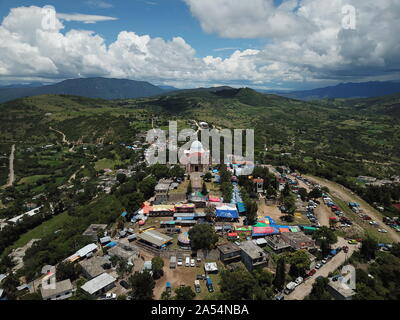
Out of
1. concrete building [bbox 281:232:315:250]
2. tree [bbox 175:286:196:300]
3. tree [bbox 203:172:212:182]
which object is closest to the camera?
tree [bbox 175:286:196:300]

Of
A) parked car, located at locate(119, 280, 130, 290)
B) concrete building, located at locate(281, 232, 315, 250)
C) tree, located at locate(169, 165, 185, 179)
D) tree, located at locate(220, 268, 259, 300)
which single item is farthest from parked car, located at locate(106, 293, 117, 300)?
tree, located at locate(169, 165, 185, 179)

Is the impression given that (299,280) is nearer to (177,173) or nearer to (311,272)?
(311,272)

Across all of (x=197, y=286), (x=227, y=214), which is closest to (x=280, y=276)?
(x=197, y=286)

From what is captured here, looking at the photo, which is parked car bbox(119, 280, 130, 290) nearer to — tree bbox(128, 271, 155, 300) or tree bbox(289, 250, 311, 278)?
tree bbox(128, 271, 155, 300)

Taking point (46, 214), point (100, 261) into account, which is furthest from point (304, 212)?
point (46, 214)

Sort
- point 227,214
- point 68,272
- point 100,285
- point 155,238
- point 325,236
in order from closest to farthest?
point 100,285 → point 68,272 → point 155,238 → point 325,236 → point 227,214
